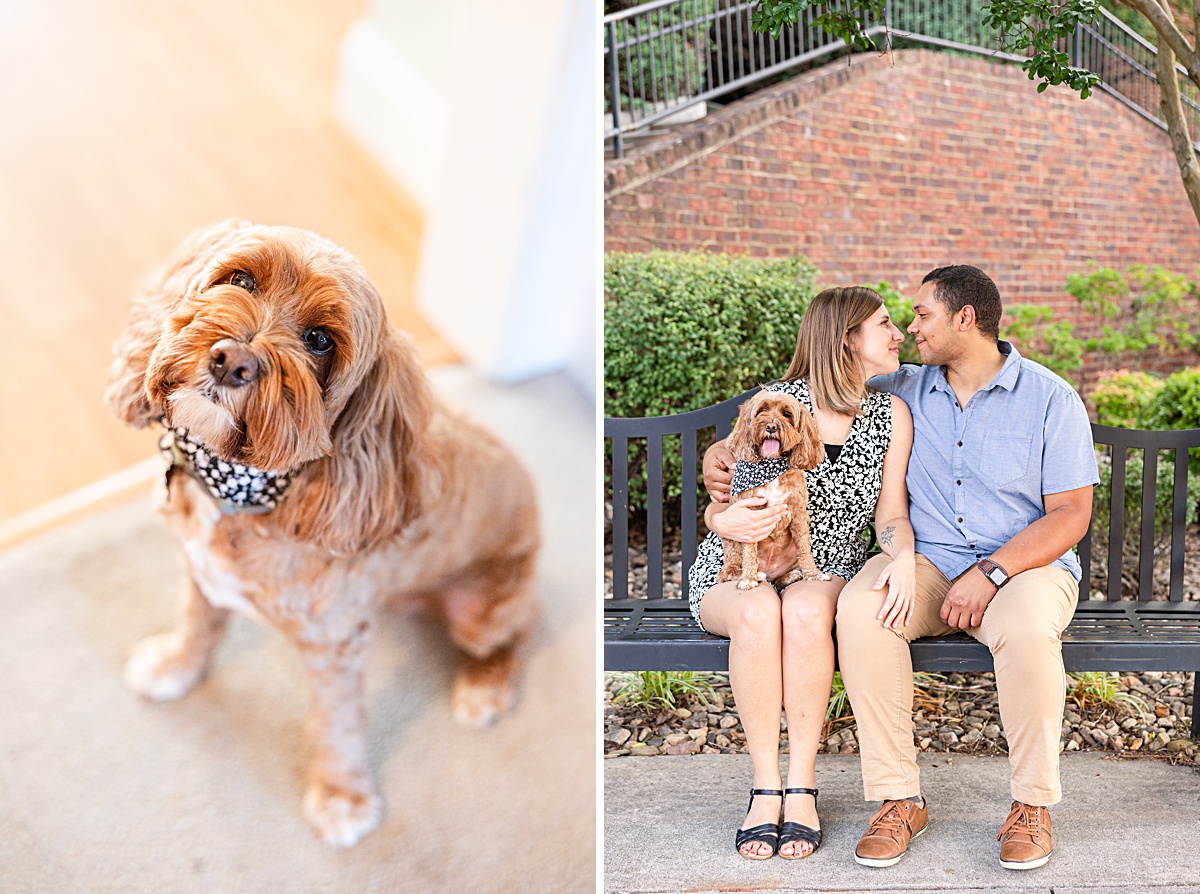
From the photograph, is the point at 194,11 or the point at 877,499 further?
the point at 877,499

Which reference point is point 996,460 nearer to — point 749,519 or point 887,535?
point 887,535

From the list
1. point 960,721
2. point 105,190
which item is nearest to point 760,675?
point 960,721

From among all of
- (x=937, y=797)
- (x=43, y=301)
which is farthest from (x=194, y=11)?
(x=937, y=797)

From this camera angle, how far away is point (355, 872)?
1285 mm

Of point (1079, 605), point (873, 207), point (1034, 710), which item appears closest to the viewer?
point (1034, 710)

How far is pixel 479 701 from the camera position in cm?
131

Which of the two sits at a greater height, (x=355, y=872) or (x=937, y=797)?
(x=355, y=872)

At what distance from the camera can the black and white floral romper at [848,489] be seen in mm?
1834

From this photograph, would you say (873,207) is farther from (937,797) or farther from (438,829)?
(438,829)

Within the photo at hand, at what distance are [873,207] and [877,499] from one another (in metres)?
1.37

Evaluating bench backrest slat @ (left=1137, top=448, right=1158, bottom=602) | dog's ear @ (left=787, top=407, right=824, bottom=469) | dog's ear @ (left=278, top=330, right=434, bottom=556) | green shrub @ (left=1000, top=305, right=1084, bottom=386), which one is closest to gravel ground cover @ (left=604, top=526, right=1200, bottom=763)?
bench backrest slat @ (left=1137, top=448, right=1158, bottom=602)

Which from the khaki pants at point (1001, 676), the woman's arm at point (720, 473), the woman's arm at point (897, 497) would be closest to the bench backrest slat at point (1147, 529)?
the khaki pants at point (1001, 676)

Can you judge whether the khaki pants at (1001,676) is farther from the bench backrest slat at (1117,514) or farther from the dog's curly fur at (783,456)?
the bench backrest slat at (1117,514)

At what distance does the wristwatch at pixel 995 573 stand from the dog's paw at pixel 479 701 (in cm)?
97
